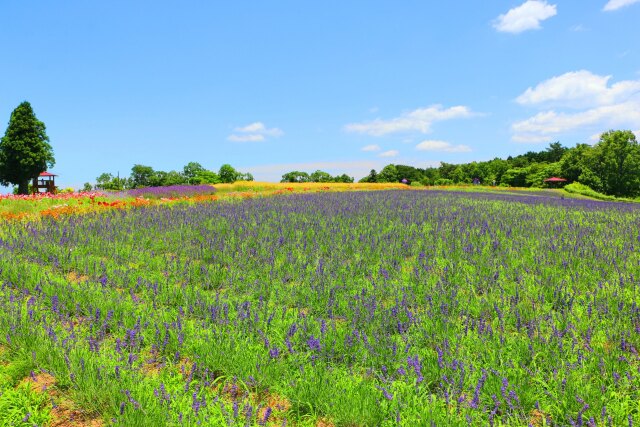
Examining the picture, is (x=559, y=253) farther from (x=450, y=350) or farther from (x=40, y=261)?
(x=40, y=261)

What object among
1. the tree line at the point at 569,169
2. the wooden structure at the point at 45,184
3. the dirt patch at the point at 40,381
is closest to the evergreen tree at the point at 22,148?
the wooden structure at the point at 45,184

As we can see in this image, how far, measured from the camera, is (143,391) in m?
2.73

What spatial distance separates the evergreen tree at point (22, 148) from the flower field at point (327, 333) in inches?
1805

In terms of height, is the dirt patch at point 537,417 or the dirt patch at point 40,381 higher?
the dirt patch at point 40,381

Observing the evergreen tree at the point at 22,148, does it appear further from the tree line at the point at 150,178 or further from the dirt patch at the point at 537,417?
the dirt patch at the point at 537,417

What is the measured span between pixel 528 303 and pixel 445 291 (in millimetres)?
866

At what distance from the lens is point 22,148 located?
42375 millimetres

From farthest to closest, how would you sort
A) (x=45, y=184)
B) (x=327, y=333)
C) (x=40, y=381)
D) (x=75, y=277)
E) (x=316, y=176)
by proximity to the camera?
(x=316, y=176) < (x=45, y=184) < (x=75, y=277) < (x=327, y=333) < (x=40, y=381)

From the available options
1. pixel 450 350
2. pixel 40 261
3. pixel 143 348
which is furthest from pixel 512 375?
pixel 40 261

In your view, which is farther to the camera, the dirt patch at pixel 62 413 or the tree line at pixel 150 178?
the tree line at pixel 150 178

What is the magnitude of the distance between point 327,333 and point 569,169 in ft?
230

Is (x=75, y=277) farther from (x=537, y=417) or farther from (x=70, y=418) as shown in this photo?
(x=537, y=417)

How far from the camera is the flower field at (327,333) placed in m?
→ 2.61

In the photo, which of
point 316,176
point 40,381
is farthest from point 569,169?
point 40,381
